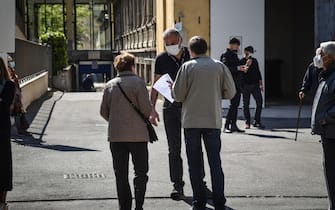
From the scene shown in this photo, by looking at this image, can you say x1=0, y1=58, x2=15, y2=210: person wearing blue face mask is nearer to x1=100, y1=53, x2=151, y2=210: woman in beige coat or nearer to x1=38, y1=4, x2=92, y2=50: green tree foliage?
x1=100, y1=53, x2=151, y2=210: woman in beige coat

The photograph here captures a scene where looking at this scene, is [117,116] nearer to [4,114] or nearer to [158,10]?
[4,114]

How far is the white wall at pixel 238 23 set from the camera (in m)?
22.2

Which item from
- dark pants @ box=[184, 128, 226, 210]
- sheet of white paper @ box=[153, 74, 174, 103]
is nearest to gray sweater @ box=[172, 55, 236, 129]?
dark pants @ box=[184, 128, 226, 210]

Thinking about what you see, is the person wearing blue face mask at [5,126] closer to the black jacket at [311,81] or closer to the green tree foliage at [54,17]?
the black jacket at [311,81]

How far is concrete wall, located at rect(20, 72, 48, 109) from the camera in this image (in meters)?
22.2

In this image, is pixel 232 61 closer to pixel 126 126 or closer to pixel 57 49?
pixel 126 126

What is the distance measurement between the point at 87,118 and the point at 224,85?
12.3 meters

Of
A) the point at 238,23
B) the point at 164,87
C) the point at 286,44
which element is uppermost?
the point at 238,23

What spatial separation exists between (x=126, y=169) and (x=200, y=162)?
867mm

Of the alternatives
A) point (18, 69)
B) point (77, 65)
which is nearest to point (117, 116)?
point (18, 69)

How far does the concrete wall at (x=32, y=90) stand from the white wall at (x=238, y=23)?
233 inches

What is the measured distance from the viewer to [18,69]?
22.2m

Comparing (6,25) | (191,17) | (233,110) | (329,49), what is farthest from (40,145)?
(191,17)

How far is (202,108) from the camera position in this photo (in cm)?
784
